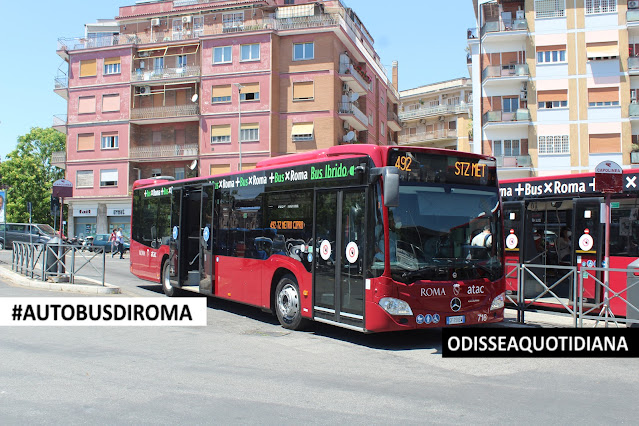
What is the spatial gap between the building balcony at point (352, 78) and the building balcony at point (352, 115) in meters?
1.89

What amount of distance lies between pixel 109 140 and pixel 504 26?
105 feet

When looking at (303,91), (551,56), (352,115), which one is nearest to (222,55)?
(303,91)

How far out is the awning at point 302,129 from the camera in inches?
1723

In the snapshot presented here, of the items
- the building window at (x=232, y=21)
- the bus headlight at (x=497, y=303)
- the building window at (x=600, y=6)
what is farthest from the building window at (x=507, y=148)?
the bus headlight at (x=497, y=303)

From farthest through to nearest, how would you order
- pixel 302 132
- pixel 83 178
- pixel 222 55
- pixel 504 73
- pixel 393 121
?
pixel 393 121, pixel 83 178, pixel 222 55, pixel 302 132, pixel 504 73

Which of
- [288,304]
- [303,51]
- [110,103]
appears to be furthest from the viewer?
[110,103]

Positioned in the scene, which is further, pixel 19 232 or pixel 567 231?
pixel 19 232

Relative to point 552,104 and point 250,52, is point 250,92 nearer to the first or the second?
point 250,52

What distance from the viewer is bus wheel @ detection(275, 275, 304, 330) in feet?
32.7

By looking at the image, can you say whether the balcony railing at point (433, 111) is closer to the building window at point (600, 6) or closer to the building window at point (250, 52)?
the building window at point (600, 6)

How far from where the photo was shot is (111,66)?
49.6 meters

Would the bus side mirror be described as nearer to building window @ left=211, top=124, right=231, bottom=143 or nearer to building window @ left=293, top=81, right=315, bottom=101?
building window @ left=293, top=81, right=315, bottom=101

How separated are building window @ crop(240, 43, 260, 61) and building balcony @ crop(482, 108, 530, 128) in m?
17.6

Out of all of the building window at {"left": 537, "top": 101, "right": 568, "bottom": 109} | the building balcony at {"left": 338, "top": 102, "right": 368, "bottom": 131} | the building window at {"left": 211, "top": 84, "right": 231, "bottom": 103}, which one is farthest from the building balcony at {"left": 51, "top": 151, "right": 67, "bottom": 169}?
the building window at {"left": 537, "top": 101, "right": 568, "bottom": 109}
